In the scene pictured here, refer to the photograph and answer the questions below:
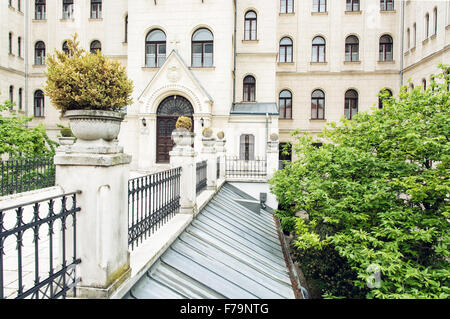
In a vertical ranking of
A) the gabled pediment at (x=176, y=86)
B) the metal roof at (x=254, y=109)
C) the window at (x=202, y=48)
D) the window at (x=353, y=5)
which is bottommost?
the metal roof at (x=254, y=109)

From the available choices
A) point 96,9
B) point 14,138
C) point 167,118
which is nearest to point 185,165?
point 14,138

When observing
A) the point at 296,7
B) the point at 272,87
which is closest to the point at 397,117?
the point at 272,87

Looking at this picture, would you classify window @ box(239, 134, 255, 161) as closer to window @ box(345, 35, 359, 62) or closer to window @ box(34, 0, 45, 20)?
window @ box(345, 35, 359, 62)

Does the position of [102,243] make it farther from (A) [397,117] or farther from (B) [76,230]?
(A) [397,117]

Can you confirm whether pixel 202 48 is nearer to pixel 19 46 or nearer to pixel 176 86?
pixel 176 86

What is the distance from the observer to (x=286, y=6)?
25.7 m

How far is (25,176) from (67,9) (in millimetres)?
19875

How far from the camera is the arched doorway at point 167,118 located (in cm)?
1870

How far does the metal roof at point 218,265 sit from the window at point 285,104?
17233mm

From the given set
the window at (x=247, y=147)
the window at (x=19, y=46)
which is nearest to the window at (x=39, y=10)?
the window at (x=19, y=46)

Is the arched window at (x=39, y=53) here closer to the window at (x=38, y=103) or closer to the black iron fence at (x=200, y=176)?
the window at (x=38, y=103)

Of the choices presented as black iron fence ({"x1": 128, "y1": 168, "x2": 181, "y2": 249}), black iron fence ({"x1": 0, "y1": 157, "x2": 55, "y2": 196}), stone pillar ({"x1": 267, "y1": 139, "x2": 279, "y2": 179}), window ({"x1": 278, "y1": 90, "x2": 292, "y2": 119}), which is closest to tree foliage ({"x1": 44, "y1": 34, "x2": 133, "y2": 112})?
black iron fence ({"x1": 128, "y1": 168, "x2": 181, "y2": 249})
